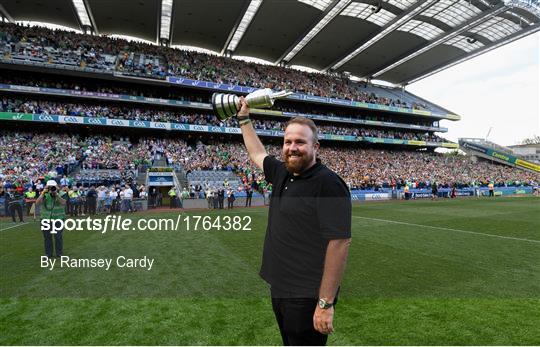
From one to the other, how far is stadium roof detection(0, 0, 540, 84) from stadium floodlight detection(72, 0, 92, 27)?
0.33ft

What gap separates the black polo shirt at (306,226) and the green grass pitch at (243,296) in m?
2.05

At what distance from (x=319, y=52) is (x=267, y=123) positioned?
14.2m

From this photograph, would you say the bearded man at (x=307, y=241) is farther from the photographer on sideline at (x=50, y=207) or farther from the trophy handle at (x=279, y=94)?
the photographer on sideline at (x=50, y=207)

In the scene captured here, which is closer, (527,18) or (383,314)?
(383,314)

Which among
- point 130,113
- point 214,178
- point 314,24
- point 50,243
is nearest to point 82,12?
point 130,113

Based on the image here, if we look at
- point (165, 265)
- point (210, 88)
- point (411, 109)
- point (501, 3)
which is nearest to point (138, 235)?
point (165, 265)

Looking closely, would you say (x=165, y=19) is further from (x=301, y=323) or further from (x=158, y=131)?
(x=301, y=323)

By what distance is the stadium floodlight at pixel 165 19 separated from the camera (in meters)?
35.8

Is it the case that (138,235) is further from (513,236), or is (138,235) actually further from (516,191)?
(516,191)

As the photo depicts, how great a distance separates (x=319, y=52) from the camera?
4853 centimetres

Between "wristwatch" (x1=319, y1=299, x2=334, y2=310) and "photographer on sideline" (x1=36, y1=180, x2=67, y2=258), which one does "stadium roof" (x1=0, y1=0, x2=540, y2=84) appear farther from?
"wristwatch" (x1=319, y1=299, x2=334, y2=310)

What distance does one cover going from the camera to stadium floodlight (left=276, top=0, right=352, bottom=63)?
3443 cm

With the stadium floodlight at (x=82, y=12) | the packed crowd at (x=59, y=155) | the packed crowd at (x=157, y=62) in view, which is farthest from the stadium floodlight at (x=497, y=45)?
the stadium floodlight at (x=82, y=12)

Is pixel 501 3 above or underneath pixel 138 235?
above
